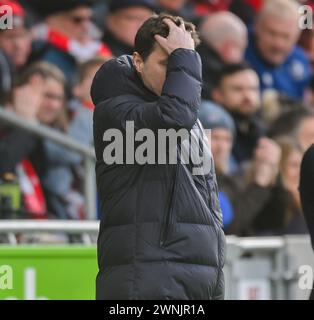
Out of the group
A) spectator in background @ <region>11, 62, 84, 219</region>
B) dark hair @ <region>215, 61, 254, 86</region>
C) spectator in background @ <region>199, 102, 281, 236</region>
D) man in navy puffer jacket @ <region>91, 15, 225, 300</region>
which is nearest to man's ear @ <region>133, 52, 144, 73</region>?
man in navy puffer jacket @ <region>91, 15, 225, 300</region>

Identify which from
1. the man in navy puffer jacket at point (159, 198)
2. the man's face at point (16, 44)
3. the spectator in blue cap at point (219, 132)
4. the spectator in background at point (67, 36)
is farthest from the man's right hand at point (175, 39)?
the spectator in blue cap at point (219, 132)

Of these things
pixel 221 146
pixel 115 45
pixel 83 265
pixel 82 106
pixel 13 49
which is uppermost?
pixel 115 45

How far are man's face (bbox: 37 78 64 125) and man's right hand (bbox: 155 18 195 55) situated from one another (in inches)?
154

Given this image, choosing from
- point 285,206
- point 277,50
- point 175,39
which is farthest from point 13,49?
point 175,39

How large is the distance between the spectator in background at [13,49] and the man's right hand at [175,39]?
385 cm

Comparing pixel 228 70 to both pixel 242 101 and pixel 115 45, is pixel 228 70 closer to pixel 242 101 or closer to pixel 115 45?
pixel 242 101

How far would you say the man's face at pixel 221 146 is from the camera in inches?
336

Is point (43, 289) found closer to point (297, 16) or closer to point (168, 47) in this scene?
point (168, 47)

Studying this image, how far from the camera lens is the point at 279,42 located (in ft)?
31.8

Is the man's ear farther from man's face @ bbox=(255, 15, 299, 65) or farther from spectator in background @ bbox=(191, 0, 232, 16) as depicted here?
man's face @ bbox=(255, 15, 299, 65)

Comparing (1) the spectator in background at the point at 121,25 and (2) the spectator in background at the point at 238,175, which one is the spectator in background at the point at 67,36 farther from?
(2) the spectator in background at the point at 238,175

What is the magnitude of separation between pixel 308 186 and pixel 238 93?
4689 millimetres

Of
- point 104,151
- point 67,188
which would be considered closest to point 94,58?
point 67,188

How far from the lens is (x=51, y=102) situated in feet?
25.5
